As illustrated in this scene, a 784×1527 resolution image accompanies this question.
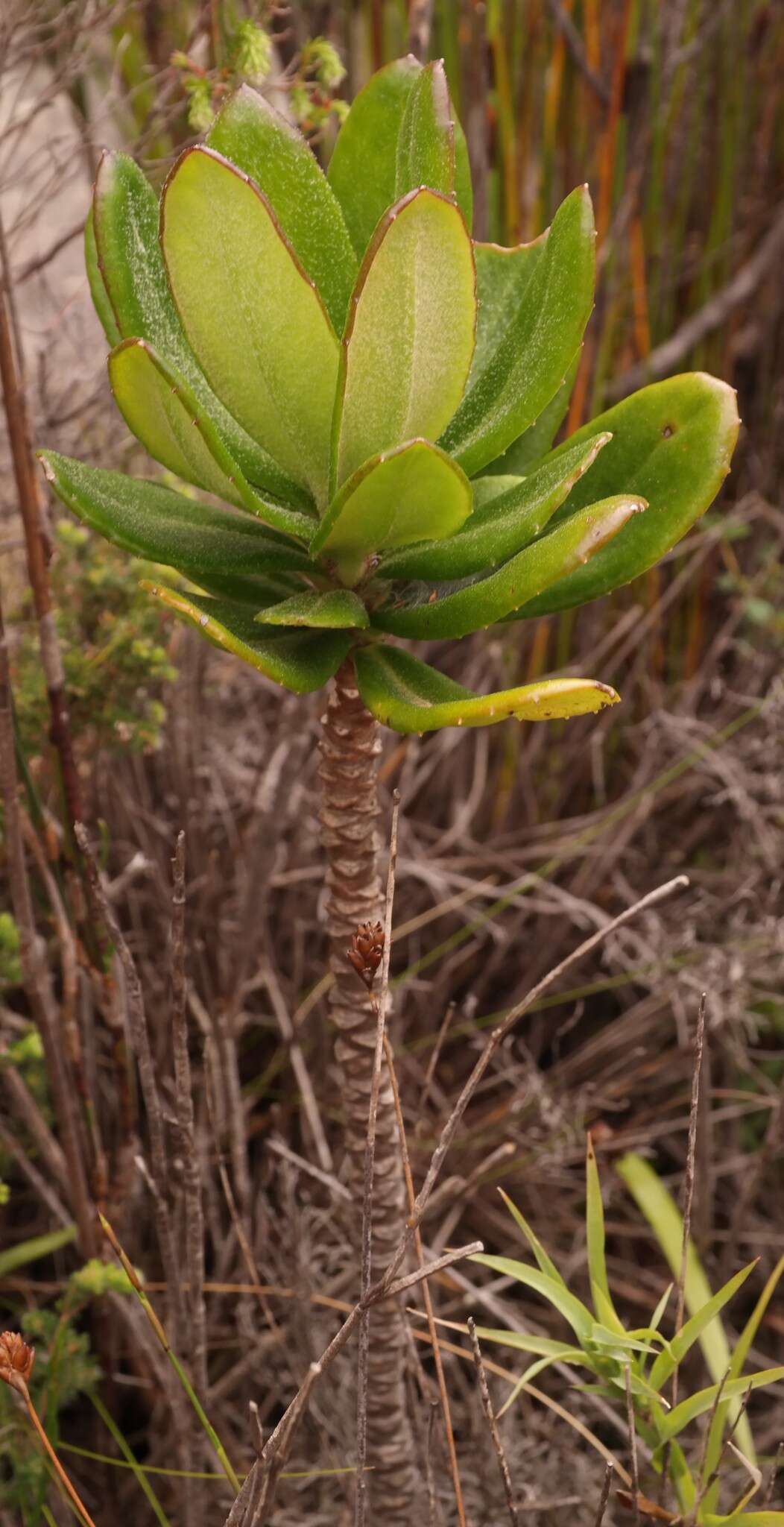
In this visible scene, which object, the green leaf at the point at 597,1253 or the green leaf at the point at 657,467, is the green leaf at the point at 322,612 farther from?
the green leaf at the point at 597,1253

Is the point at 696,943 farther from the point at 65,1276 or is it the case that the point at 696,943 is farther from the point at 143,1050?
the point at 143,1050

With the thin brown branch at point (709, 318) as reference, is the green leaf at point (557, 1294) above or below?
below

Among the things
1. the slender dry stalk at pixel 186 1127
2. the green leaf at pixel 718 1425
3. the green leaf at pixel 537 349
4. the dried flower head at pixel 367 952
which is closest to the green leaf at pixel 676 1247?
the green leaf at pixel 718 1425

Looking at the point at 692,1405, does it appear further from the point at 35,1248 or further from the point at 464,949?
the point at 464,949

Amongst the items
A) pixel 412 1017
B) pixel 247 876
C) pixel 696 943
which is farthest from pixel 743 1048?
pixel 247 876

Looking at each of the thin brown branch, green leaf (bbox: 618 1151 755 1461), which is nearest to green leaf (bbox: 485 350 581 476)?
green leaf (bbox: 618 1151 755 1461)

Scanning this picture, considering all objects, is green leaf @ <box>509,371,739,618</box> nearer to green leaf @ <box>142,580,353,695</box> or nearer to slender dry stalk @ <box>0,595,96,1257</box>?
green leaf @ <box>142,580,353,695</box>
